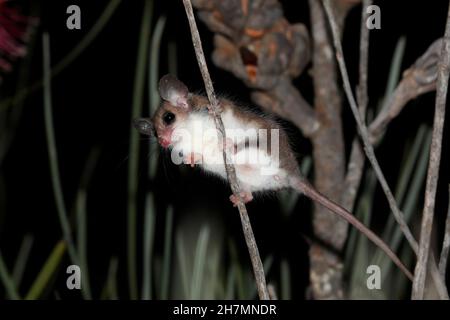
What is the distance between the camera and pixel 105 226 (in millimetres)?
3742

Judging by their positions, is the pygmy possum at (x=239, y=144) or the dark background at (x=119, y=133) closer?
the pygmy possum at (x=239, y=144)

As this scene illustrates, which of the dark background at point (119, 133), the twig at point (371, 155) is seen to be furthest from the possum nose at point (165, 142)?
the dark background at point (119, 133)

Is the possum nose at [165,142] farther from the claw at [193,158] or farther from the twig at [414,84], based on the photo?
the twig at [414,84]

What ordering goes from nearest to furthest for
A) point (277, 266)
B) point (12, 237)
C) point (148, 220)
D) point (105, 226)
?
point (148, 220) → point (277, 266) → point (105, 226) → point (12, 237)

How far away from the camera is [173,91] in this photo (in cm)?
164

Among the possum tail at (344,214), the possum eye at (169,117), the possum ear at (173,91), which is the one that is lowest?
the possum tail at (344,214)

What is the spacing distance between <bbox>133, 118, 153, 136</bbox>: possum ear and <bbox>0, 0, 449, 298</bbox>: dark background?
60 centimetres

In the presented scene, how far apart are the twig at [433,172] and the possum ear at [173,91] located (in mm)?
585

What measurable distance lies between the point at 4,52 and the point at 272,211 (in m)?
1.40

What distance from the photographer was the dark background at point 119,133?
2844 millimetres

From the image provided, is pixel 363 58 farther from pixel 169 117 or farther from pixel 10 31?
pixel 10 31
